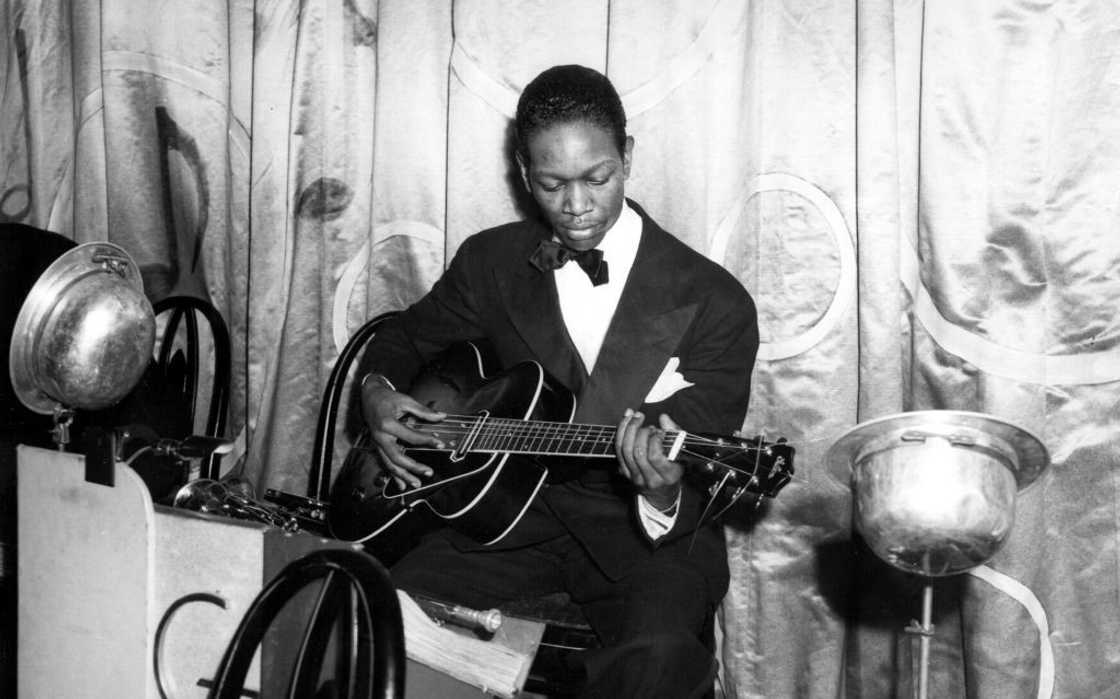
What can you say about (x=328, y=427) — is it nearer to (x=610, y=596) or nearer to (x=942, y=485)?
(x=610, y=596)

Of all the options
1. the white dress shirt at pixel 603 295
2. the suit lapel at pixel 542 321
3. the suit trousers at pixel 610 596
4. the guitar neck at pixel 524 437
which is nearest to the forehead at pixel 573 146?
the white dress shirt at pixel 603 295

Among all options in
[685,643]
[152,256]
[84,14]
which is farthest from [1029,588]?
[84,14]

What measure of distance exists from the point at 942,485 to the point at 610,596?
788 mm

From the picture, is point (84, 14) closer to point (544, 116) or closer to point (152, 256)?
point (152, 256)

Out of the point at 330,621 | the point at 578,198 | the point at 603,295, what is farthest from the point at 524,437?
the point at 330,621

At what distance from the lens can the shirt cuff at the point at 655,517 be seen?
1924 millimetres

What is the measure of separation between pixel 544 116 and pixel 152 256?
155 cm

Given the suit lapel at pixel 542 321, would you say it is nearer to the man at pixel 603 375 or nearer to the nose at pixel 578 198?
the man at pixel 603 375

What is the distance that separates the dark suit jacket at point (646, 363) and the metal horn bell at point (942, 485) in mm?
551

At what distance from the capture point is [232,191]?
9.55 feet

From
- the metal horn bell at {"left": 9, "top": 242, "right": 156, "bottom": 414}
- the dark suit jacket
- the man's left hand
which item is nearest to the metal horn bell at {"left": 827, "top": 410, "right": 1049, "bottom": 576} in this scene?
the man's left hand

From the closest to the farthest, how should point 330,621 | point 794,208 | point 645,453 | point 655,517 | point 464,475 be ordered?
point 330,621 < point 645,453 < point 655,517 < point 464,475 < point 794,208

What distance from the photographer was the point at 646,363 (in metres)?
2.06

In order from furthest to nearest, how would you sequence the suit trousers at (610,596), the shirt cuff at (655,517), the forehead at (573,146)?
the forehead at (573,146) < the shirt cuff at (655,517) < the suit trousers at (610,596)
